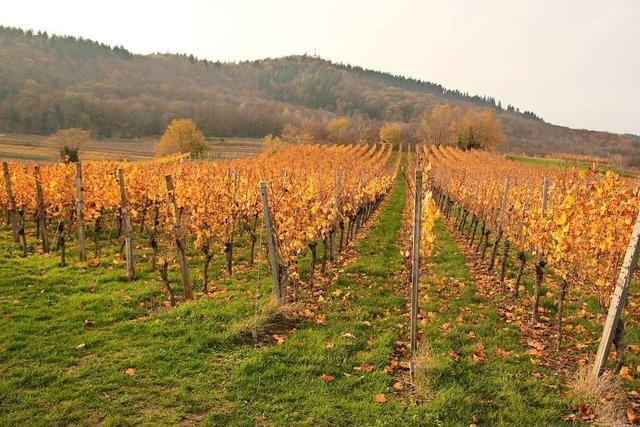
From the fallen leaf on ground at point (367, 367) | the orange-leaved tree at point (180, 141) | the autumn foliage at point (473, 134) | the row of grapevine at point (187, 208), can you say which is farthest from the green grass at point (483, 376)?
the autumn foliage at point (473, 134)

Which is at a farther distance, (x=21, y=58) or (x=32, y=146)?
(x=21, y=58)

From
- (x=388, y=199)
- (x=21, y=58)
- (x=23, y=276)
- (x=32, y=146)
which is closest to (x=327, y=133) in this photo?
(x=32, y=146)

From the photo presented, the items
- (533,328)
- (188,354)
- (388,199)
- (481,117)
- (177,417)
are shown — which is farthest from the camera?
(481,117)

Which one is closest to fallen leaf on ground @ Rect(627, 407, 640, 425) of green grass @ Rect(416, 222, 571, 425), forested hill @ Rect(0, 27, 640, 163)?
green grass @ Rect(416, 222, 571, 425)

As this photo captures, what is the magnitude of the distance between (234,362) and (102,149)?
7677 centimetres

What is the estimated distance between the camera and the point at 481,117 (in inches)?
3044

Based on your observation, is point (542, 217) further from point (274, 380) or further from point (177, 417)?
point (177, 417)

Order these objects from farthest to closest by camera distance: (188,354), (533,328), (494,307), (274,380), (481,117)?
(481,117)
(494,307)
(533,328)
(188,354)
(274,380)

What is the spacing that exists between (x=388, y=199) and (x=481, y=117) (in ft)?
190

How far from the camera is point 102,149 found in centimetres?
7225

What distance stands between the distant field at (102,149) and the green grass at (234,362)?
44.5 metres

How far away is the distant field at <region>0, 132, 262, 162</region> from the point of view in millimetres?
57616

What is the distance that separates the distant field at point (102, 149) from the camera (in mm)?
57616

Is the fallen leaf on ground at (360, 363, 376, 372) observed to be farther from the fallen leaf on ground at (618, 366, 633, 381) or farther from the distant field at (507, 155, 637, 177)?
the distant field at (507, 155, 637, 177)
